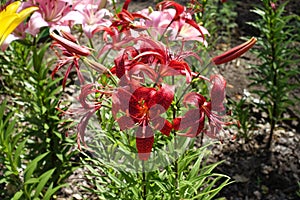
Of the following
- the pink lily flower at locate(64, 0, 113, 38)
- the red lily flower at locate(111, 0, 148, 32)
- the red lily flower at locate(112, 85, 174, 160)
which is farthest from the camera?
the pink lily flower at locate(64, 0, 113, 38)

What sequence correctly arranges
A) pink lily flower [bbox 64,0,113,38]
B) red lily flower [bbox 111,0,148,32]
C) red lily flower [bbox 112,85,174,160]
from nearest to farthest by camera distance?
1. red lily flower [bbox 112,85,174,160]
2. red lily flower [bbox 111,0,148,32]
3. pink lily flower [bbox 64,0,113,38]

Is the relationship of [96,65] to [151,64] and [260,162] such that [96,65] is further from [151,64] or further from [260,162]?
[260,162]

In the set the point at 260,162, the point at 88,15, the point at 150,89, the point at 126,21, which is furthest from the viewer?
the point at 260,162

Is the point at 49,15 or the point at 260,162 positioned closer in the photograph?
the point at 49,15

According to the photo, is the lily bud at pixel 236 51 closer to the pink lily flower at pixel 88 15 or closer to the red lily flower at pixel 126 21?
the red lily flower at pixel 126 21

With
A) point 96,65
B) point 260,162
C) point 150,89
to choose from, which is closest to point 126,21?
point 96,65

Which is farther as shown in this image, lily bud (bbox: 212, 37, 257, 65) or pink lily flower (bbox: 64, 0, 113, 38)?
pink lily flower (bbox: 64, 0, 113, 38)

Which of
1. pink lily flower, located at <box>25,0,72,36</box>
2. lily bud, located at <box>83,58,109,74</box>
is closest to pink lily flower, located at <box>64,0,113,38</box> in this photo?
pink lily flower, located at <box>25,0,72,36</box>

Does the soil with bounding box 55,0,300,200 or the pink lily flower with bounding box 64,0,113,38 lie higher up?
the pink lily flower with bounding box 64,0,113,38

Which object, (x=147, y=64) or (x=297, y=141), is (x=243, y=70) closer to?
(x=297, y=141)

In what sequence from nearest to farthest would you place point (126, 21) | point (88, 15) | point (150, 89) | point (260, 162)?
point (150, 89), point (126, 21), point (88, 15), point (260, 162)

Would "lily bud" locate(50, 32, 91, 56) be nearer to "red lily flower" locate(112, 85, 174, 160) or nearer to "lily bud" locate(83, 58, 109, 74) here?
"lily bud" locate(83, 58, 109, 74)

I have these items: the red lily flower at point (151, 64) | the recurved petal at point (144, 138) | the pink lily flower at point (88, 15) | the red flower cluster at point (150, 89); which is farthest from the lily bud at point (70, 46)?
the pink lily flower at point (88, 15)

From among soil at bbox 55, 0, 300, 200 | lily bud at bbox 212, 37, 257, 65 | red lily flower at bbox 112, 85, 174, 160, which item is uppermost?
lily bud at bbox 212, 37, 257, 65
